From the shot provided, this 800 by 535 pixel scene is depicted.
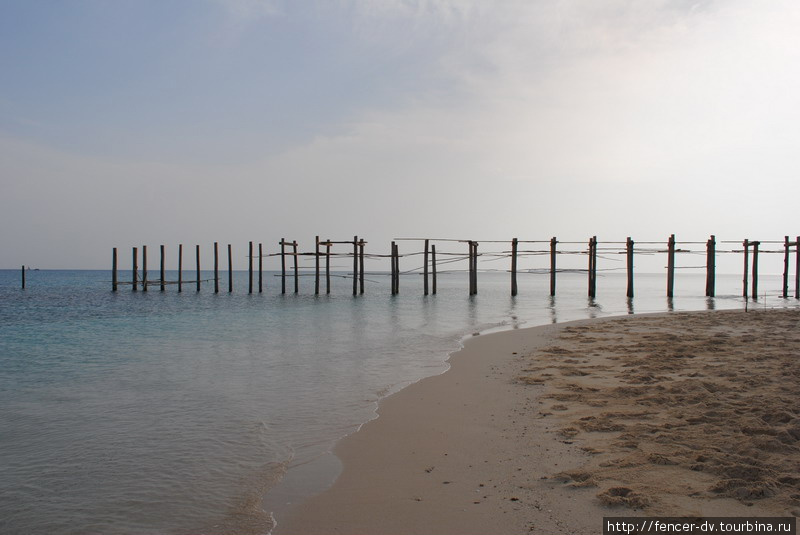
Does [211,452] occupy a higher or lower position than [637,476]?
lower

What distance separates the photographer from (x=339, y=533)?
3.35 meters

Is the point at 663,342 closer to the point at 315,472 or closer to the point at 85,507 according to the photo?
the point at 315,472

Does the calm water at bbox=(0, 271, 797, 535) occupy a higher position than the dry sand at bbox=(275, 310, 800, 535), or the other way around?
the dry sand at bbox=(275, 310, 800, 535)

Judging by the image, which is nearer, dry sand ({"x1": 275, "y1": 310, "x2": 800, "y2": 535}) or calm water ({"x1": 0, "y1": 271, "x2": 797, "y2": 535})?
dry sand ({"x1": 275, "y1": 310, "x2": 800, "y2": 535})

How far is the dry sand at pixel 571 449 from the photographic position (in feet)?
11.3

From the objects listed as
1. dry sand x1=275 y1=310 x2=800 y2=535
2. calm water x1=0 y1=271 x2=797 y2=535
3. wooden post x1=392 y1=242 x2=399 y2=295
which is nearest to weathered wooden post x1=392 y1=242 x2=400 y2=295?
wooden post x1=392 y1=242 x2=399 y2=295

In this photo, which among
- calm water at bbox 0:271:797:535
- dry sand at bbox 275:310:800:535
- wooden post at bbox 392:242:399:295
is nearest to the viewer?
dry sand at bbox 275:310:800:535

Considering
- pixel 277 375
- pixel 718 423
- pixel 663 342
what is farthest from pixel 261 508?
pixel 663 342

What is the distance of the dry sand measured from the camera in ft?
11.3

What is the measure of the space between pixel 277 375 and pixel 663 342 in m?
7.57

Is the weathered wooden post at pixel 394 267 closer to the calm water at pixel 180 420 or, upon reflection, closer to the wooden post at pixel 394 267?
the wooden post at pixel 394 267

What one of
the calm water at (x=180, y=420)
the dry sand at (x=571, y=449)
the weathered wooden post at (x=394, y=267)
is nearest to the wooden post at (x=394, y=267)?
the weathered wooden post at (x=394, y=267)

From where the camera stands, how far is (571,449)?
457cm

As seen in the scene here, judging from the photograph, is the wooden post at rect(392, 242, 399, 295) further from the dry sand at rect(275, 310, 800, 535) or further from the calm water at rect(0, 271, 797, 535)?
the dry sand at rect(275, 310, 800, 535)
